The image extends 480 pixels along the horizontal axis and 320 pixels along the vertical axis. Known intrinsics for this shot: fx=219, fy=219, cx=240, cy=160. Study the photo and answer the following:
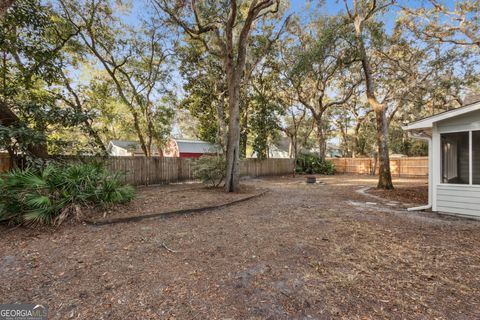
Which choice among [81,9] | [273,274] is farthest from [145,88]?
[273,274]

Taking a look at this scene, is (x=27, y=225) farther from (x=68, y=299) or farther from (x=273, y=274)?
(x=273, y=274)

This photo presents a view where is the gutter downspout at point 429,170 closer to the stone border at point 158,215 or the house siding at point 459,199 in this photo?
the house siding at point 459,199

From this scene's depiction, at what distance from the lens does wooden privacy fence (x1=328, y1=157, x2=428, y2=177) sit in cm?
1647

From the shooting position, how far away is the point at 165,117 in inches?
528

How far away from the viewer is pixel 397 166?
17.5 metres

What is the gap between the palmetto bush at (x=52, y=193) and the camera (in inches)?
156

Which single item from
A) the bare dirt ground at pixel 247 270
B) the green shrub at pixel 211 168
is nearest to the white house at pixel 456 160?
the bare dirt ground at pixel 247 270

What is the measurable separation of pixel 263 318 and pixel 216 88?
43.6 feet

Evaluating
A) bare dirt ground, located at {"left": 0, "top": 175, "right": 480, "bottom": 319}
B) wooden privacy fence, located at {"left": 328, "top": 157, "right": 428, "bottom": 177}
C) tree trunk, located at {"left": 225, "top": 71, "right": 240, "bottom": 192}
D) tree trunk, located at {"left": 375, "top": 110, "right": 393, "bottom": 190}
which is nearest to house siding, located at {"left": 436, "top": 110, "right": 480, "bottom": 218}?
bare dirt ground, located at {"left": 0, "top": 175, "right": 480, "bottom": 319}

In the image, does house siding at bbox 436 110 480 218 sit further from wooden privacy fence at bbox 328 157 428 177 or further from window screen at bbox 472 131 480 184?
wooden privacy fence at bbox 328 157 428 177

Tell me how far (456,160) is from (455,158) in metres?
0.05

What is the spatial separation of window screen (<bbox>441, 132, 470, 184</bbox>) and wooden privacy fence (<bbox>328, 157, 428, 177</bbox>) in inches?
538

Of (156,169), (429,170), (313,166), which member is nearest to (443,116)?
(429,170)

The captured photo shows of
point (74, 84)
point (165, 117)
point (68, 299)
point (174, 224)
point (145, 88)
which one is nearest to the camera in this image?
point (68, 299)
